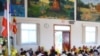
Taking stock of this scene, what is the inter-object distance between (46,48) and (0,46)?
288cm

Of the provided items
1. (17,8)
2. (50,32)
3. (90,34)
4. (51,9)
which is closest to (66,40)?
(50,32)

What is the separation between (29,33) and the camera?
9617 millimetres

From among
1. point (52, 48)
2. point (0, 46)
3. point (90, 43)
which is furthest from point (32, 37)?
point (90, 43)

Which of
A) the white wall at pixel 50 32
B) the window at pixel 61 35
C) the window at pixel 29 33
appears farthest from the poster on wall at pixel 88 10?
the window at pixel 29 33

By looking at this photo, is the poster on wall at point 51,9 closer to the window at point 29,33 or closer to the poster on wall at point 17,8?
the poster on wall at point 17,8

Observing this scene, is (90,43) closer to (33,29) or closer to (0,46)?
(33,29)

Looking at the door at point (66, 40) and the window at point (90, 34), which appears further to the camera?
the window at point (90, 34)

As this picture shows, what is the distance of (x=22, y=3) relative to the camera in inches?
361

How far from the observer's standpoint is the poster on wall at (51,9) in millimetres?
9422

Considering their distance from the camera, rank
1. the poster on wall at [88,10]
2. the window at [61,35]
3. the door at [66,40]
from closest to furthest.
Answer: the window at [61,35]
the door at [66,40]
the poster on wall at [88,10]

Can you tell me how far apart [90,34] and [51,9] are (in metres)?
2.62

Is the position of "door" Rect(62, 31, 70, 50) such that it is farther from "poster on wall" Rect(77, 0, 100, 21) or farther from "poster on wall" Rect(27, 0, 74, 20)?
"poster on wall" Rect(77, 0, 100, 21)

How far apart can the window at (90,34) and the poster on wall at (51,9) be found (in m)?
1.25

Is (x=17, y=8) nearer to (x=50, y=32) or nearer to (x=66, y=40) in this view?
(x=50, y=32)
